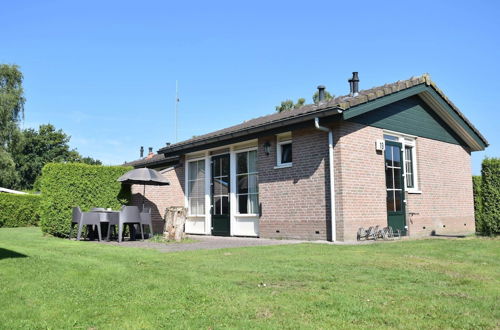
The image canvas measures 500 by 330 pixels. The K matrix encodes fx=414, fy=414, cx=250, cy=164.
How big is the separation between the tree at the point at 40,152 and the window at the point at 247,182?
39482mm

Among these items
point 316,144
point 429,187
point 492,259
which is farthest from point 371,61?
point 492,259

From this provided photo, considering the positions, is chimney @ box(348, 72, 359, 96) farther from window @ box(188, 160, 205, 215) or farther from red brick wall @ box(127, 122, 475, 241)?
window @ box(188, 160, 205, 215)

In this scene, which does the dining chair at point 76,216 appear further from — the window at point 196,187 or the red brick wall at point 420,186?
the red brick wall at point 420,186

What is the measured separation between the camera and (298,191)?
37.1 feet

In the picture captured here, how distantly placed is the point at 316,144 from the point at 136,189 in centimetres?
698

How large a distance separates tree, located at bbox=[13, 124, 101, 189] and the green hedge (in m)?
37.2

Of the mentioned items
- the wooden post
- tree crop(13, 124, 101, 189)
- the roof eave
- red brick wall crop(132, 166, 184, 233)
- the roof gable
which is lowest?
the wooden post

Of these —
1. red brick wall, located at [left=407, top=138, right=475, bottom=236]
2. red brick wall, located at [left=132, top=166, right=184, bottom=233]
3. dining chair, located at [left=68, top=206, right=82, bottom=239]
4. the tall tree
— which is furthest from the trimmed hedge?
red brick wall, located at [left=407, top=138, right=475, bottom=236]

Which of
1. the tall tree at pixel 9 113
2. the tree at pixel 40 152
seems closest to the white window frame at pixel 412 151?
the tall tree at pixel 9 113

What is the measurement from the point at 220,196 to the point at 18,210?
13.0m

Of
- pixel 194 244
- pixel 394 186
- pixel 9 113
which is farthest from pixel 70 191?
pixel 9 113

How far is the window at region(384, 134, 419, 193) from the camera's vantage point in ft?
42.0

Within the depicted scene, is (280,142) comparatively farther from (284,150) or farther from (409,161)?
(409,161)

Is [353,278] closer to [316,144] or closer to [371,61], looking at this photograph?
[316,144]
